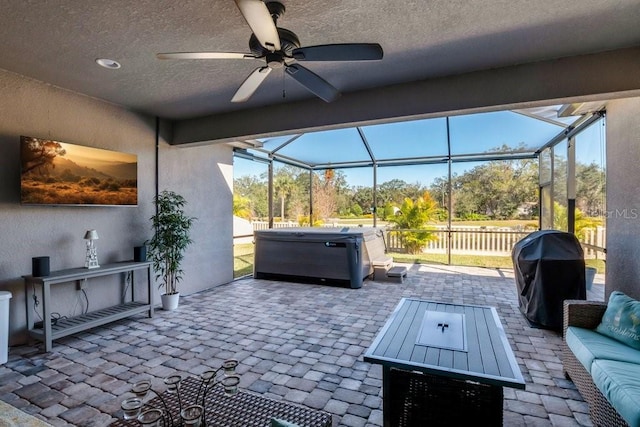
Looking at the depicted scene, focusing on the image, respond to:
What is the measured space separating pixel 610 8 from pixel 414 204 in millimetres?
6456

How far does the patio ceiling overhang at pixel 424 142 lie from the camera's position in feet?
20.2

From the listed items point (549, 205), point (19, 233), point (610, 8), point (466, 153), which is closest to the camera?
point (610, 8)

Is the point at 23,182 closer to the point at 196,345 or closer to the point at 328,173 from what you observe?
the point at 196,345

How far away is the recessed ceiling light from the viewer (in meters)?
3.00

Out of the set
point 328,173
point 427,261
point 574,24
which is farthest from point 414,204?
point 574,24

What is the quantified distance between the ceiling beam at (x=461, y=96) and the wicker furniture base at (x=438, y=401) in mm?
2728

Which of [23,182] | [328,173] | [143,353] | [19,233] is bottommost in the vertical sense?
[143,353]

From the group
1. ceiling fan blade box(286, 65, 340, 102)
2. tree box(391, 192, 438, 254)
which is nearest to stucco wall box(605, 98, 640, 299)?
ceiling fan blade box(286, 65, 340, 102)

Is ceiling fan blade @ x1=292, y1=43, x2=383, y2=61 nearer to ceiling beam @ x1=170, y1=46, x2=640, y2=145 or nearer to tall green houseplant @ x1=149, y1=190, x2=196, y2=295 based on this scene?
ceiling beam @ x1=170, y1=46, x2=640, y2=145

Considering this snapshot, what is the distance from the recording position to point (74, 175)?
3.69 metres

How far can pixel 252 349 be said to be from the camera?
10.7 feet

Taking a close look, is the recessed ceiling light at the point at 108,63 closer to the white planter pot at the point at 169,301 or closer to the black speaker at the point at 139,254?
the black speaker at the point at 139,254

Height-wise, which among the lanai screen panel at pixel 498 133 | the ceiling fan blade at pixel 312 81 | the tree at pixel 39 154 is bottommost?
the tree at pixel 39 154

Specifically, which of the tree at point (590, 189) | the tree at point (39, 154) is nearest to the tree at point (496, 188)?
the tree at point (590, 189)
